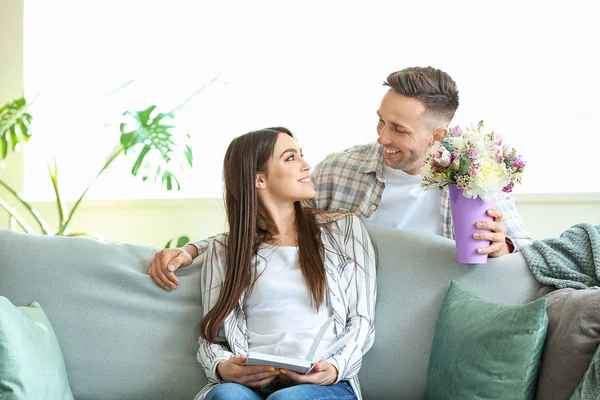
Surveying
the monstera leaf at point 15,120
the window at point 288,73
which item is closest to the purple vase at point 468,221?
the window at point 288,73

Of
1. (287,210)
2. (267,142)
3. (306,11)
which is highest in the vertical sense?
(306,11)

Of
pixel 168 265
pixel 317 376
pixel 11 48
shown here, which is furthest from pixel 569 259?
pixel 11 48

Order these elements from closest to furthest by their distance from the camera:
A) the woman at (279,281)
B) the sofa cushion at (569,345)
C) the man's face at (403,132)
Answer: the sofa cushion at (569,345) → the woman at (279,281) → the man's face at (403,132)

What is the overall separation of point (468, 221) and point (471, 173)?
164 mm

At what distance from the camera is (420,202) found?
2.62 metres

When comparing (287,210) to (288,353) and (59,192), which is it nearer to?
(288,353)

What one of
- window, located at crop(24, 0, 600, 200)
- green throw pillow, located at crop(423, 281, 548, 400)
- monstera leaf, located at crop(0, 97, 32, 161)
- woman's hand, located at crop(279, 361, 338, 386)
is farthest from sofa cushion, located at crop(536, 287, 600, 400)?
monstera leaf, located at crop(0, 97, 32, 161)

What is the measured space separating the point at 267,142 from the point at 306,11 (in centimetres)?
198

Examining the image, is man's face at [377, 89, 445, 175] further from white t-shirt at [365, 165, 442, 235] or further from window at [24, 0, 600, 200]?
window at [24, 0, 600, 200]

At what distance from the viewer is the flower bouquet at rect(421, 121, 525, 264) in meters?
1.97

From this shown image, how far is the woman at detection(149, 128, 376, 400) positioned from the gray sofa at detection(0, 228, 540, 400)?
2.6 inches

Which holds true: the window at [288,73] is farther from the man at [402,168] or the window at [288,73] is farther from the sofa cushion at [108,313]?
the sofa cushion at [108,313]

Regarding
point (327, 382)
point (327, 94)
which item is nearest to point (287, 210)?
point (327, 382)

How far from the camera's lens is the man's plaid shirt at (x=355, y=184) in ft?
8.48
